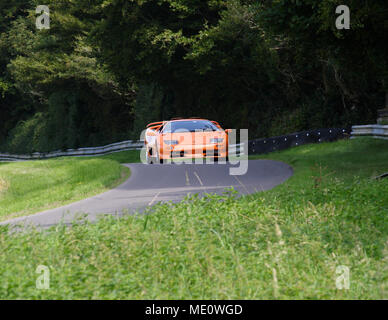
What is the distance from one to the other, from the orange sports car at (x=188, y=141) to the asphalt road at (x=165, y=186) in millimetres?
719

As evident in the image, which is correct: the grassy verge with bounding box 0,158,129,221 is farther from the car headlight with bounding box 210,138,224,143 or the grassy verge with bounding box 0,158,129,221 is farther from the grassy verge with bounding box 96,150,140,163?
the grassy verge with bounding box 96,150,140,163

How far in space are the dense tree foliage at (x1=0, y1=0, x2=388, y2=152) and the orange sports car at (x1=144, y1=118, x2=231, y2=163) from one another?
3.84 metres

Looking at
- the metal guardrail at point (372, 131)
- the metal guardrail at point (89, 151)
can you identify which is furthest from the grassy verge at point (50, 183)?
the metal guardrail at point (89, 151)

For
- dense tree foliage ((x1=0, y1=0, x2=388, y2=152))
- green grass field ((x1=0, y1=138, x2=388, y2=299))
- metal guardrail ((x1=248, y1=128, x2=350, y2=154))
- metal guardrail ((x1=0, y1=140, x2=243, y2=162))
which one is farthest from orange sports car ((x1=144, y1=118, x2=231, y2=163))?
metal guardrail ((x1=0, y1=140, x2=243, y2=162))

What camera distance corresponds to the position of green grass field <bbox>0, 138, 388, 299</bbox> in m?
7.61

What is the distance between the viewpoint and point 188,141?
18906mm

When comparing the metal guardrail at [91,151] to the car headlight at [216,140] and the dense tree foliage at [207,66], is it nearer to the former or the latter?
the dense tree foliage at [207,66]

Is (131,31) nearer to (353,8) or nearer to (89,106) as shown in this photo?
(89,106)

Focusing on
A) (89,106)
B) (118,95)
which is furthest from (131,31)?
(89,106)

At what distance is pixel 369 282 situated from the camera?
313 inches

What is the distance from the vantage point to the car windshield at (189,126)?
20.3 m

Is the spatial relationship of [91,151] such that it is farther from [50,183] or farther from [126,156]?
[50,183]

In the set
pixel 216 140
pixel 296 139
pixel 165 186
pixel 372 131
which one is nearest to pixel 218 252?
pixel 165 186

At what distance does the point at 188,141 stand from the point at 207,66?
15099mm
